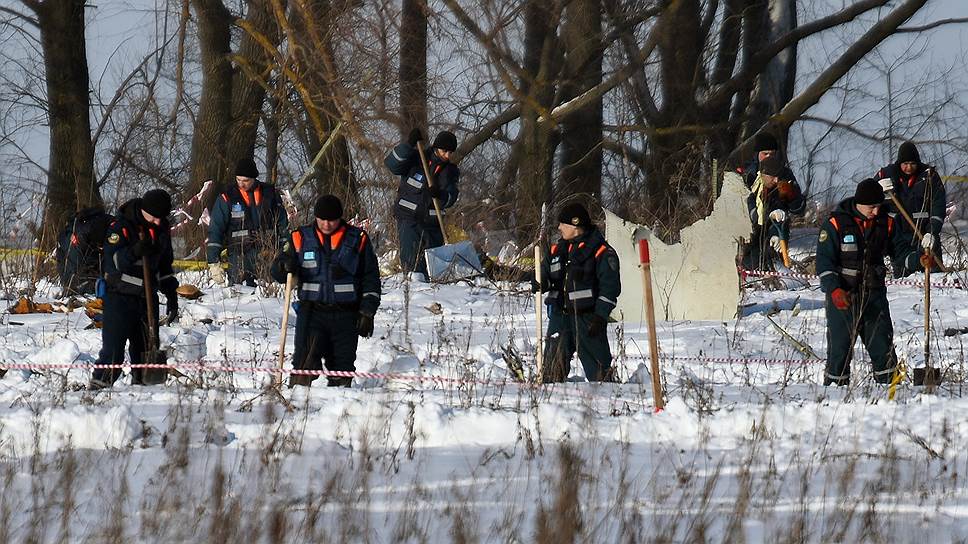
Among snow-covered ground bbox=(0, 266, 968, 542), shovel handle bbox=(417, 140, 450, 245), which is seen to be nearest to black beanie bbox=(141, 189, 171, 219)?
snow-covered ground bbox=(0, 266, 968, 542)

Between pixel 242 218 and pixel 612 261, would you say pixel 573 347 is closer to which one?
pixel 612 261

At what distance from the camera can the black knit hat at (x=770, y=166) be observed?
14.8 metres

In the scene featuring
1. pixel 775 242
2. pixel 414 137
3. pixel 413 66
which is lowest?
pixel 775 242

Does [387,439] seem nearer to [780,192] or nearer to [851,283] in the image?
[851,283]

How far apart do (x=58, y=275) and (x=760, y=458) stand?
10.1 m

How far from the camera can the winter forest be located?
19.1ft

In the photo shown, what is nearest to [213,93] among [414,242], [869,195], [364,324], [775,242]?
[414,242]

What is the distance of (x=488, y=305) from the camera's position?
45.3ft

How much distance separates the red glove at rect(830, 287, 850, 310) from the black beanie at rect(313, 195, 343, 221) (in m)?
3.30

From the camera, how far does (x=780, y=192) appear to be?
14.8 m

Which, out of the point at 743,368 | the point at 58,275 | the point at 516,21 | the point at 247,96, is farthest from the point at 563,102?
the point at 743,368

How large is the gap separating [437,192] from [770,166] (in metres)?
3.49

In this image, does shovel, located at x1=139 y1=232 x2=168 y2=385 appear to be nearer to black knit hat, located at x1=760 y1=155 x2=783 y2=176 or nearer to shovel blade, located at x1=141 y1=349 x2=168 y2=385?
shovel blade, located at x1=141 y1=349 x2=168 y2=385

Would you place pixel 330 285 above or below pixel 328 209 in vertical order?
below
